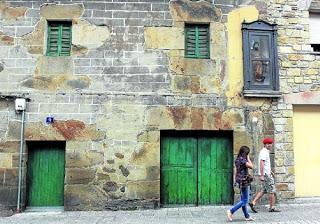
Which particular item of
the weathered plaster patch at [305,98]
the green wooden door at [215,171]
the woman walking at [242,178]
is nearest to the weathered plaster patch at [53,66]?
the green wooden door at [215,171]

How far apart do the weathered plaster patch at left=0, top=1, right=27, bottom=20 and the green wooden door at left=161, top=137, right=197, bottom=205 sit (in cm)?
476

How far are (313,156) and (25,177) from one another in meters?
7.20

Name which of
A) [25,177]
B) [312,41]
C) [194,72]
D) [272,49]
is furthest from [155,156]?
[312,41]

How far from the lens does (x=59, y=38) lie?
977 cm

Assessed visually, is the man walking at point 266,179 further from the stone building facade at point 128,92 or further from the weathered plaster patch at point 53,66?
the weathered plaster patch at point 53,66

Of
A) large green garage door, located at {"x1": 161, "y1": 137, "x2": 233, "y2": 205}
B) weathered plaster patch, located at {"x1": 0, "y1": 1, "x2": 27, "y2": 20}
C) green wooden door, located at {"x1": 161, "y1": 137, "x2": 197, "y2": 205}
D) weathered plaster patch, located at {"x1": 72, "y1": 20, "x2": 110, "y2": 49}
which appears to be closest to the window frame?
large green garage door, located at {"x1": 161, "y1": 137, "x2": 233, "y2": 205}

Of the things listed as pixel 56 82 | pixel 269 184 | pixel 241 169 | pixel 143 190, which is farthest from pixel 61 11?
pixel 269 184

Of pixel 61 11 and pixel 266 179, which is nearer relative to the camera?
pixel 266 179

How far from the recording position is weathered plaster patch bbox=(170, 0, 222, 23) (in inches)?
386

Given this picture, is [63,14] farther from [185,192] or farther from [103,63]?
[185,192]

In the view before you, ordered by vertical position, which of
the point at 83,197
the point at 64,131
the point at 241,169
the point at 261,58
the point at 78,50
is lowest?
the point at 83,197

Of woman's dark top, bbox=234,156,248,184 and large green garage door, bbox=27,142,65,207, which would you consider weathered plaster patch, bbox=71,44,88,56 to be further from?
woman's dark top, bbox=234,156,248,184

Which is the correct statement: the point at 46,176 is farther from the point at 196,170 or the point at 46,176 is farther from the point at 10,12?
the point at 10,12

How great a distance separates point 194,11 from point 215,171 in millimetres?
4072
